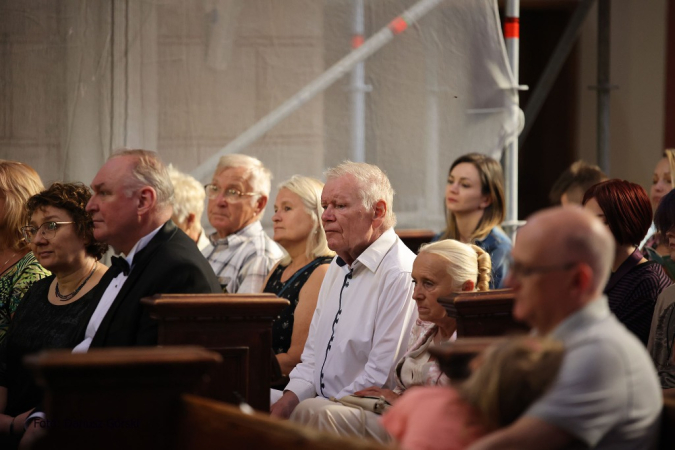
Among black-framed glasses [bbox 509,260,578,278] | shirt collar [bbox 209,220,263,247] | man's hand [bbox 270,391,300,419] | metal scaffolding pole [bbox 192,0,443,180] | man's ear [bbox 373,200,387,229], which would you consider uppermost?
metal scaffolding pole [bbox 192,0,443,180]

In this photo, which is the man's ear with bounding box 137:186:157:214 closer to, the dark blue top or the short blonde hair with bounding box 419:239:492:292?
the short blonde hair with bounding box 419:239:492:292

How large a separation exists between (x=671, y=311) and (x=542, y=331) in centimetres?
142

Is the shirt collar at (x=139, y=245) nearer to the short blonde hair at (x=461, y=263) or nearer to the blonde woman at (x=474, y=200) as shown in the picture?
the short blonde hair at (x=461, y=263)

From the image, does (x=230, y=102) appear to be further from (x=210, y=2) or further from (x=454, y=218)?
(x=454, y=218)

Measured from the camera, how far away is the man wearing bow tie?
337 centimetres

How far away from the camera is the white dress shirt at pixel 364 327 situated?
11.8 ft

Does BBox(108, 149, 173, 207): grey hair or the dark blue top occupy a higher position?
BBox(108, 149, 173, 207): grey hair

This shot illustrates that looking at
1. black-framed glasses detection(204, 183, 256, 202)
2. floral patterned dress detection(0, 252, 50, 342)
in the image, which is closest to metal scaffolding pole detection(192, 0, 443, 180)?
black-framed glasses detection(204, 183, 256, 202)

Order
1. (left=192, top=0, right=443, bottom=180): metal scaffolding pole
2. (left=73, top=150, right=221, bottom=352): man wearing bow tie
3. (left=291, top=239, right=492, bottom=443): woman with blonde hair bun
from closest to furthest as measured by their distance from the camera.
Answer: (left=291, top=239, right=492, bottom=443): woman with blonde hair bun
(left=73, top=150, right=221, bottom=352): man wearing bow tie
(left=192, top=0, right=443, bottom=180): metal scaffolding pole

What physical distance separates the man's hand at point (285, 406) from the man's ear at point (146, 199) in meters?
0.96

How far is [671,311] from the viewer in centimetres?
312

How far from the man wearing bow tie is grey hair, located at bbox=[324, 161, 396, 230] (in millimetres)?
737

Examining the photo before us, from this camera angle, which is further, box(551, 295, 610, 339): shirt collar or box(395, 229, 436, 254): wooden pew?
box(395, 229, 436, 254): wooden pew

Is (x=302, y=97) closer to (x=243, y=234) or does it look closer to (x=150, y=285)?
(x=243, y=234)
